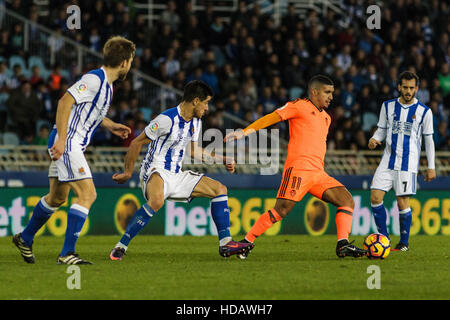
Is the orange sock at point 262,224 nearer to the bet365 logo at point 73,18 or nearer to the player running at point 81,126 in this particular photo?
the player running at point 81,126

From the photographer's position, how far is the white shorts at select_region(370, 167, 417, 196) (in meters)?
10.4

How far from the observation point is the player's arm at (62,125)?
7.59 m

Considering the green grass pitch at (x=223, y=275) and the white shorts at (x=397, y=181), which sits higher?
the white shorts at (x=397, y=181)

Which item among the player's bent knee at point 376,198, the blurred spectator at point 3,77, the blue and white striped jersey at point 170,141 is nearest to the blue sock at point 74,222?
the blue and white striped jersey at point 170,141

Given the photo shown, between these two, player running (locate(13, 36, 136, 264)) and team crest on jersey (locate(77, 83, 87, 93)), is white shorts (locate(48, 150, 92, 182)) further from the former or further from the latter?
team crest on jersey (locate(77, 83, 87, 93))

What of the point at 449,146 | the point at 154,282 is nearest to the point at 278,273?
the point at 154,282

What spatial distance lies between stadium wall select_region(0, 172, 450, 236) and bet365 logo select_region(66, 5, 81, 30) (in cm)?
452

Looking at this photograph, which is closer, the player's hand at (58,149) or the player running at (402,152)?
the player's hand at (58,149)

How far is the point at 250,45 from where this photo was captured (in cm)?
1809

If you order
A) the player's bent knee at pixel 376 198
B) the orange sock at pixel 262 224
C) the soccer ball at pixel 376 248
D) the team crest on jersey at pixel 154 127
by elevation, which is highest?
the team crest on jersey at pixel 154 127

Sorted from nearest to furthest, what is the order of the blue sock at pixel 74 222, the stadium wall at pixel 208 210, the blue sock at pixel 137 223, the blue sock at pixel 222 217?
the blue sock at pixel 74 222
the blue sock at pixel 137 223
the blue sock at pixel 222 217
the stadium wall at pixel 208 210

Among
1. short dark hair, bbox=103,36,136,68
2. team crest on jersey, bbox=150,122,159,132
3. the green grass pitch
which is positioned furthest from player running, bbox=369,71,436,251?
short dark hair, bbox=103,36,136,68

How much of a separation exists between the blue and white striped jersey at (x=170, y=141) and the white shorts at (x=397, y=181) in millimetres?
2593
